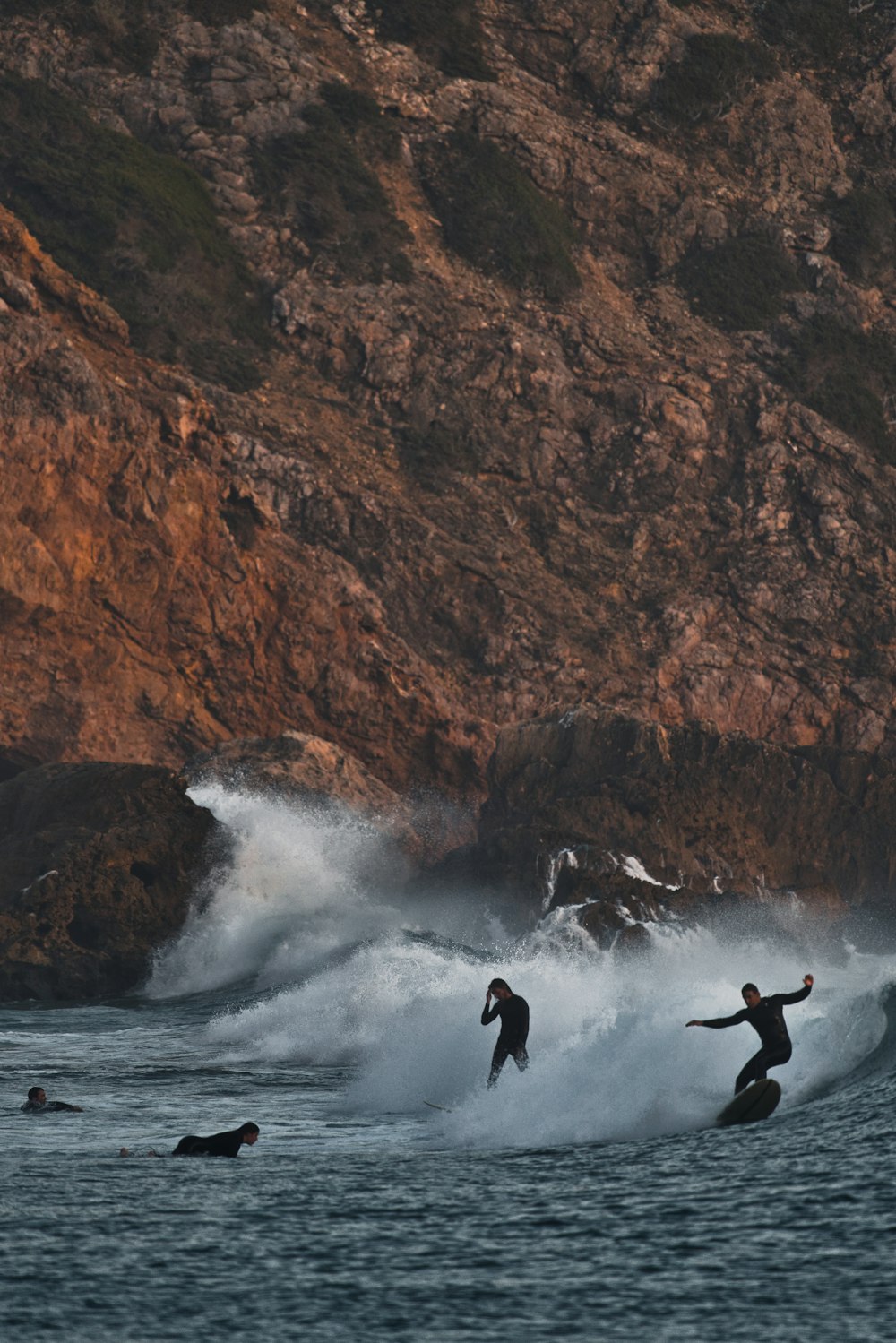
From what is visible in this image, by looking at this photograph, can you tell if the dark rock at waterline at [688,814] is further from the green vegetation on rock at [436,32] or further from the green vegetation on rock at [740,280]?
the green vegetation on rock at [436,32]

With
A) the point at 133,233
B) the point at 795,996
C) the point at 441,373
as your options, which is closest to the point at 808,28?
the point at 441,373

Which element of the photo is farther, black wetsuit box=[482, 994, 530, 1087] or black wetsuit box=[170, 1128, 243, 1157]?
black wetsuit box=[482, 994, 530, 1087]

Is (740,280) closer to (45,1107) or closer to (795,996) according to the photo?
(795,996)

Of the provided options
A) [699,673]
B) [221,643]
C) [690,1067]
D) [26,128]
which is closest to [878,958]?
[699,673]

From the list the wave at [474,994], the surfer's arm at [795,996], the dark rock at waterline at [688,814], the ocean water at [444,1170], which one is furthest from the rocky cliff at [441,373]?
the surfer's arm at [795,996]

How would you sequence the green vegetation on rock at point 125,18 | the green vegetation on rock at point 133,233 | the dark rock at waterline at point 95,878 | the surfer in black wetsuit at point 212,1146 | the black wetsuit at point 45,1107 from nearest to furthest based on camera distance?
the surfer in black wetsuit at point 212,1146 → the black wetsuit at point 45,1107 → the dark rock at waterline at point 95,878 → the green vegetation on rock at point 133,233 → the green vegetation on rock at point 125,18

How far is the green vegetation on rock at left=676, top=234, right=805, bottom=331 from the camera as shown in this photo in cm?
5606

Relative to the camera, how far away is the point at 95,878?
28016 mm

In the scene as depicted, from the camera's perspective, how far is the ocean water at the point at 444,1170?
29.0 ft

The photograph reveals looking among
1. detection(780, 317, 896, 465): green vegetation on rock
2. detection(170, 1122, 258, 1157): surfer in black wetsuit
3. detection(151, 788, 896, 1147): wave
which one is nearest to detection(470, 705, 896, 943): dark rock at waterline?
detection(151, 788, 896, 1147): wave

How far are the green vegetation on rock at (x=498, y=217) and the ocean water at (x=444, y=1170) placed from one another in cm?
3287

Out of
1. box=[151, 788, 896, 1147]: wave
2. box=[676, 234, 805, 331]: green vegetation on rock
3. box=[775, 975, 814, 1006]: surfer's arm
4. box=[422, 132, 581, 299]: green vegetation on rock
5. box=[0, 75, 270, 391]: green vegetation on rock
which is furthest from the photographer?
box=[676, 234, 805, 331]: green vegetation on rock

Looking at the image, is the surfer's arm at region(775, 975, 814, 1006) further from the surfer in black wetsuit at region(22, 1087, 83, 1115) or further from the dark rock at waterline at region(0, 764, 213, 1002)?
the dark rock at waterline at region(0, 764, 213, 1002)

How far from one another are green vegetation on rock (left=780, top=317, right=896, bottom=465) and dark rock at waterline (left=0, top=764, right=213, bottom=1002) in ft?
101
